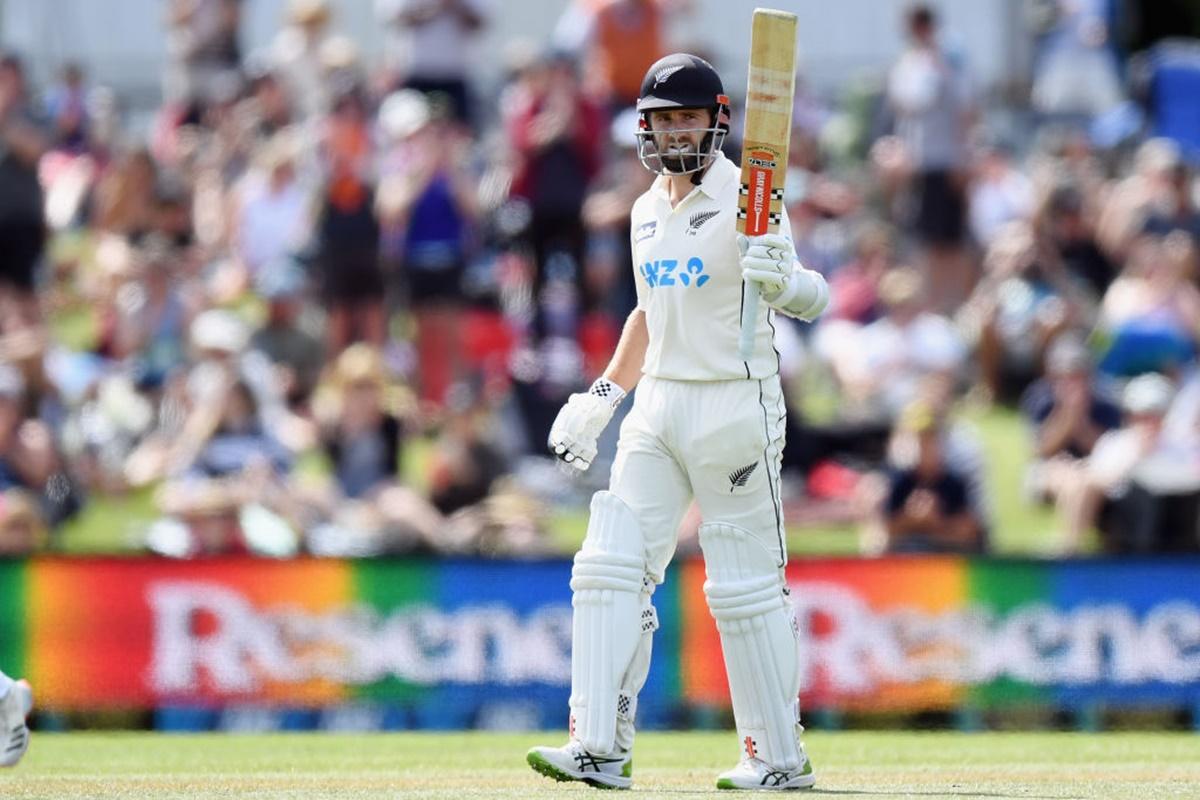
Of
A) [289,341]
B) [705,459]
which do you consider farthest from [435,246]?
[705,459]

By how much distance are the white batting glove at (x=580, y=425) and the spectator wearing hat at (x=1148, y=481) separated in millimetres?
5438

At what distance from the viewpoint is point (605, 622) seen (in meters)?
7.39

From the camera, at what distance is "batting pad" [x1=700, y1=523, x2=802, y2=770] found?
7.44m

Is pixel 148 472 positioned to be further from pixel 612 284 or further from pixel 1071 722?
pixel 1071 722

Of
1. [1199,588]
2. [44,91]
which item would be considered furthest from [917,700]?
[44,91]

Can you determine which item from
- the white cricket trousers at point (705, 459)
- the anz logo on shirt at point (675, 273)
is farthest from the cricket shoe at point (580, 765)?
the anz logo on shirt at point (675, 273)

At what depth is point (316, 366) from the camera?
14422 millimetres

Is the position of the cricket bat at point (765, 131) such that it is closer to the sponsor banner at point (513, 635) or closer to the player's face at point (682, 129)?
the player's face at point (682, 129)

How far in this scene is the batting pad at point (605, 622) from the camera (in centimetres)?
738

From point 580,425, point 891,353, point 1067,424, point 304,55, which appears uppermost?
point 304,55

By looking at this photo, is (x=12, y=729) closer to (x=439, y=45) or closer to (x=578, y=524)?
(x=578, y=524)

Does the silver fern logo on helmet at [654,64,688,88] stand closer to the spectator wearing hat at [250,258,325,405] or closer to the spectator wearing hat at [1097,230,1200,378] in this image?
the spectator wearing hat at [250,258,325,405]

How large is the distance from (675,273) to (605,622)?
1169mm

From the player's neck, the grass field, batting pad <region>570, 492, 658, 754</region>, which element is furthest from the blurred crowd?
the player's neck
